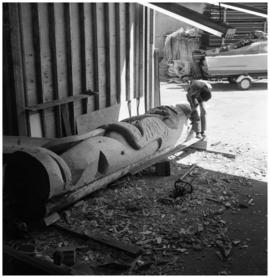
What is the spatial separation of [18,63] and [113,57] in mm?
2630

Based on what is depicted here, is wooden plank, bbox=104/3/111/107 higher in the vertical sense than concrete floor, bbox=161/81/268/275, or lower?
higher

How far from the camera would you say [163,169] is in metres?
6.58

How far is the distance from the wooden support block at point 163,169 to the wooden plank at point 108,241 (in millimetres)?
2245

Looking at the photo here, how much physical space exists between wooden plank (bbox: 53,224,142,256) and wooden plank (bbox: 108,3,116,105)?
4.06 meters

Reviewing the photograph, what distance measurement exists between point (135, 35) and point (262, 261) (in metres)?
5.99

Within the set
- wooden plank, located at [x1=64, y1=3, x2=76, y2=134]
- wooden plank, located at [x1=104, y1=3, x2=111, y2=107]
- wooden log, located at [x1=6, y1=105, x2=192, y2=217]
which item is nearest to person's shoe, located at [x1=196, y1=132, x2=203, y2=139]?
wooden log, located at [x1=6, y1=105, x2=192, y2=217]

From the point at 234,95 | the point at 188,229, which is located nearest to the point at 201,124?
the point at 188,229

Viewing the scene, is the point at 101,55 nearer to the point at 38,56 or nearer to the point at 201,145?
the point at 38,56

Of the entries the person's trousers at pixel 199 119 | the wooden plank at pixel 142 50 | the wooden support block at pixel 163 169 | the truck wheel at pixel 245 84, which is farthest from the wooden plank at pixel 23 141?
the truck wheel at pixel 245 84

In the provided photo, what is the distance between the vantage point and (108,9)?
7695 mm

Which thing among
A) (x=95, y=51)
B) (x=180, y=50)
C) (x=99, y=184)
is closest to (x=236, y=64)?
(x=180, y=50)

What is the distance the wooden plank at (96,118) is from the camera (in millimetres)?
7367

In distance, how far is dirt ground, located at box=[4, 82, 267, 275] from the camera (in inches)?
162

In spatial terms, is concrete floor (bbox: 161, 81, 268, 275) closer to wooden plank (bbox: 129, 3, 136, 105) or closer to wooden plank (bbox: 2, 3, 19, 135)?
wooden plank (bbox: 129, 3, 136, 105)
